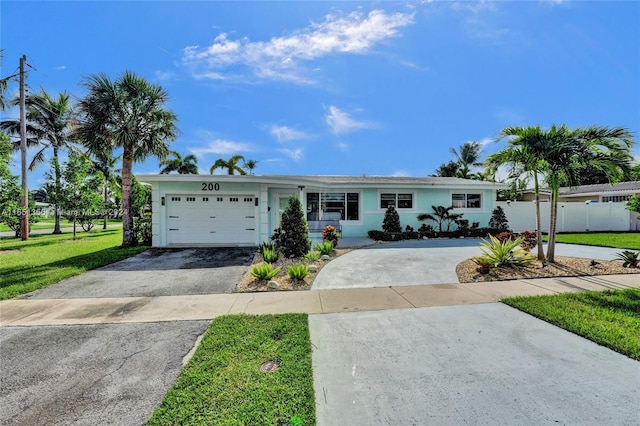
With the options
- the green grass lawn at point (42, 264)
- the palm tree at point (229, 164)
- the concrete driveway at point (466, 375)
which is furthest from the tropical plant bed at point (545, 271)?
the palm tree at point (229, 164)

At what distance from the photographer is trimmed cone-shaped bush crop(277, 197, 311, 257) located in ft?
29.3

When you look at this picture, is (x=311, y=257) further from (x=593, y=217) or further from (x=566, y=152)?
(x=593, y=217)

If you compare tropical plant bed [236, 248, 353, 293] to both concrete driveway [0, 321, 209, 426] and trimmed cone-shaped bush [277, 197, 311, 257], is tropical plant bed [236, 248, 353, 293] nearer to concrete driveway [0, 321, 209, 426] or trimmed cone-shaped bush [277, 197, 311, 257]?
trimmed cone-shaped bush [277, 197, 311, 257]

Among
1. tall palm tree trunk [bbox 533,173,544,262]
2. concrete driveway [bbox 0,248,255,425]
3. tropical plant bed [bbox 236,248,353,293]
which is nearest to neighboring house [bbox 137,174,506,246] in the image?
tropical plant bed [bbox 236,248,353,293]

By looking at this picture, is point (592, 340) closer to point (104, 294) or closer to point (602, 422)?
point (602, 422)

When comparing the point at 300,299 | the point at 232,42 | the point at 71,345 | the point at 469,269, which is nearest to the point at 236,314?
the point at 300,299

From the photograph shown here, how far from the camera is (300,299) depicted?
17.3 feet

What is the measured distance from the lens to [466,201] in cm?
1539

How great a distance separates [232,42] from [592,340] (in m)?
11.7

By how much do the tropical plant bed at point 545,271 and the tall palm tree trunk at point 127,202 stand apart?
12788 millimetres

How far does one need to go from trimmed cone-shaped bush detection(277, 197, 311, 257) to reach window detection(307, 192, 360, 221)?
500 cm

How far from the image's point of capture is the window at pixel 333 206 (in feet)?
46.5

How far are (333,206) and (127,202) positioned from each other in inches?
370

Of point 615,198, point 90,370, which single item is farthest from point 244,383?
point 615,198
